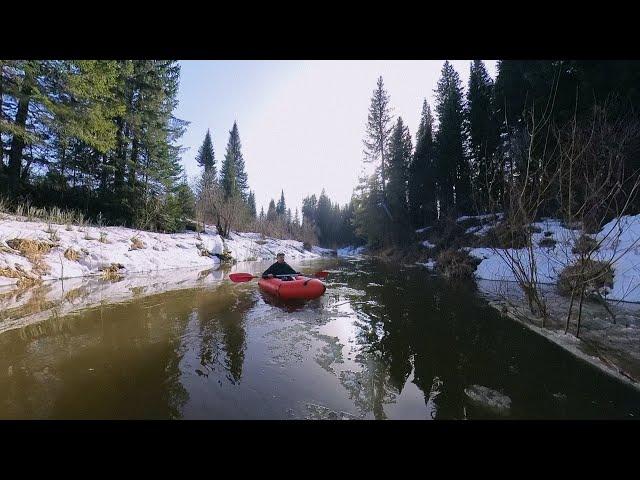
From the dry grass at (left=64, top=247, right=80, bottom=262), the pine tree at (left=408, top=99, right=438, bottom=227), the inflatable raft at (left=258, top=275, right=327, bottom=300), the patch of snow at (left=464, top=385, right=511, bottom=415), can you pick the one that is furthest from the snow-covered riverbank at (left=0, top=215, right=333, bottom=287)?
the pine tree at (left=408, top=99, right=438, bottom=227)

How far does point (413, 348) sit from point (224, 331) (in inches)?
149

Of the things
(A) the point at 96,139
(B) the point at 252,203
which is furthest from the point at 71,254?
(B) the point at 252,203

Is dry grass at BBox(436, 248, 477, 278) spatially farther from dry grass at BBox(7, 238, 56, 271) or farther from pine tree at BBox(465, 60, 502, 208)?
dry grass at BBox(7, 238, 56, 271)

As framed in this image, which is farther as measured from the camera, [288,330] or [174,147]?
[174,147]

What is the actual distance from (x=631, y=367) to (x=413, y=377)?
11.3 ft

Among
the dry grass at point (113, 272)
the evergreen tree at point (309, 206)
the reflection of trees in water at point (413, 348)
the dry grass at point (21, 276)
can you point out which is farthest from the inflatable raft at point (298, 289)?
the evergreen tree at point (309, 206)

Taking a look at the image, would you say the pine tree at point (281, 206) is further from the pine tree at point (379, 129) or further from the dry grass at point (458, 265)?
the dry grass at point (458, 265)

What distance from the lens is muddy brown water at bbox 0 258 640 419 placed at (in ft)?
10.7

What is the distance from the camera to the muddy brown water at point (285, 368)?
3268 millimetres
